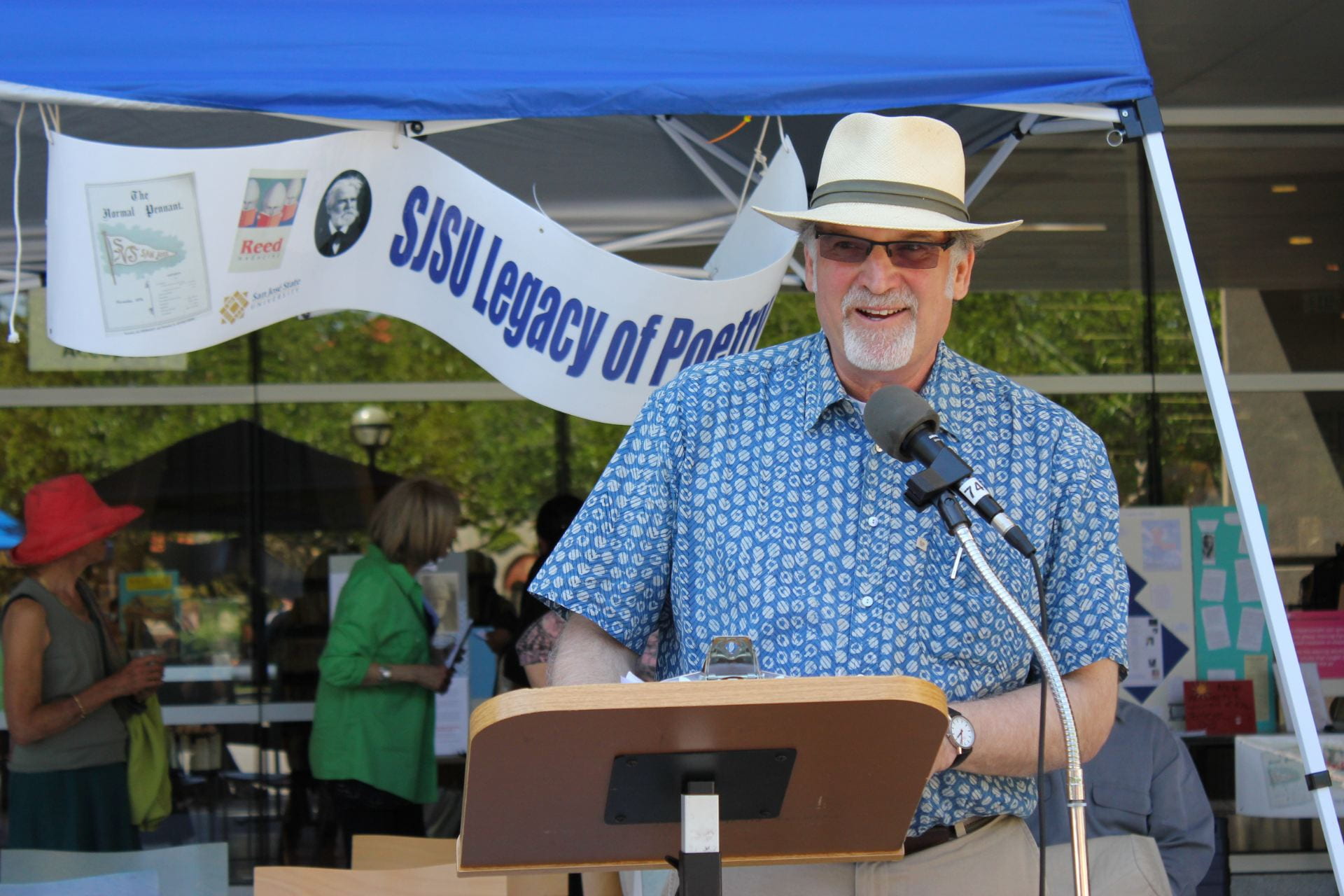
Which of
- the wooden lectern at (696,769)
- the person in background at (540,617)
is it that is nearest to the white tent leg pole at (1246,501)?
the wooden lectern at (696,769)

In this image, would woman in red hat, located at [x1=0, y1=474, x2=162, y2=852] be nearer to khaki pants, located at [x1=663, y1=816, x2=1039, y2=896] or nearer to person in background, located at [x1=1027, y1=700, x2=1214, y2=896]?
person in background, located at [x1=1027, y1=700, x2=1214, y2=896]

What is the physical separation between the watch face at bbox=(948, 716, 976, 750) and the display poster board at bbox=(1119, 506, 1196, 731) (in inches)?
192

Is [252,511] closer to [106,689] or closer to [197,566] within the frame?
[197,566]

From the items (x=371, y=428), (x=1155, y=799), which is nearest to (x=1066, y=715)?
(x=1155, y=799)

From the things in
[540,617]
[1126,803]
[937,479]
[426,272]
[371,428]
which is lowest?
[1126,803]

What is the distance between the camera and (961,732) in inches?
78.0

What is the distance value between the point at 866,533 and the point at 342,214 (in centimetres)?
179

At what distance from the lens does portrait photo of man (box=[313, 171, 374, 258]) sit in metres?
3.46

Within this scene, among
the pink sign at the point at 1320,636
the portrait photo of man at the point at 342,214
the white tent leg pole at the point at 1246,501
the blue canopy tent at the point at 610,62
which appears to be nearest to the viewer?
the white tent leg pole at the point at 1246,501

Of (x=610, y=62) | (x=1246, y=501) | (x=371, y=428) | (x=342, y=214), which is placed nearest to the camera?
(x=1246, y=501)

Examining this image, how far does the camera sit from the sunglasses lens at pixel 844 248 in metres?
2.32

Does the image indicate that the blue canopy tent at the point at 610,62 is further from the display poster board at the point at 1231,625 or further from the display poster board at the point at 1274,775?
the display poster board at the point at 1231,625

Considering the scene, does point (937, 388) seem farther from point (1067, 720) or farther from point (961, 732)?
point (1067, 720)

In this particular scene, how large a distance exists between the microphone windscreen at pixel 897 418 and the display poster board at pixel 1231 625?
5314mm
